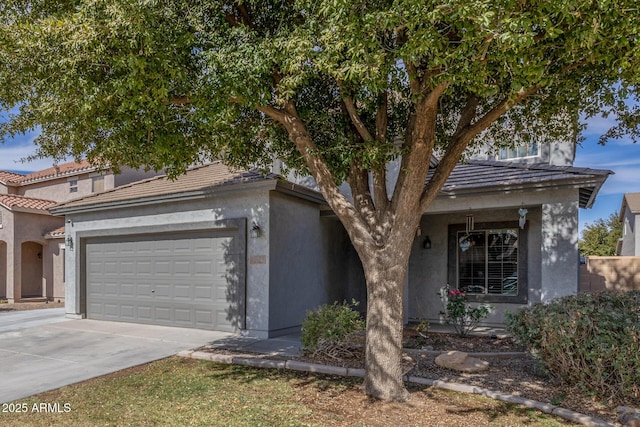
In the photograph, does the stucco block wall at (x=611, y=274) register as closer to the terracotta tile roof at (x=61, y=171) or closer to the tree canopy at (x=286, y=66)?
the tree canopy at (x=286, y=66)

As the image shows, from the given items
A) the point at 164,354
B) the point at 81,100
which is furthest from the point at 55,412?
the point at 81,100

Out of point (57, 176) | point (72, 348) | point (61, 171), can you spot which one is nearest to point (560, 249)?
point (72, 348)

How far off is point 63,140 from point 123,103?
2.68 meters

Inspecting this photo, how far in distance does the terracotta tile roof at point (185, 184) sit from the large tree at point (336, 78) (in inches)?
145

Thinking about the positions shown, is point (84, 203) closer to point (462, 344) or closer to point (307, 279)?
point (307, 279)

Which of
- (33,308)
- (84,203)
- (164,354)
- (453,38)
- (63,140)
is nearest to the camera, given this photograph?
(453,38)

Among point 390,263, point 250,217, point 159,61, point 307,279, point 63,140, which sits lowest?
point 307,279

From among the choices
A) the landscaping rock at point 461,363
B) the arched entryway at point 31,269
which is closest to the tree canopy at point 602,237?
the landscaping rock at point 461,363

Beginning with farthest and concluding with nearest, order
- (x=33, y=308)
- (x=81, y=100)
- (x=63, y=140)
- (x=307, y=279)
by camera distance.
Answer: (x=33, y=308) → (x=307, y=279) → (x=63, y=140) → (x=81, y=100)

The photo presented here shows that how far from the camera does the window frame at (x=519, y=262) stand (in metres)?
11.0

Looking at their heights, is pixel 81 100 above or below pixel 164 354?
above

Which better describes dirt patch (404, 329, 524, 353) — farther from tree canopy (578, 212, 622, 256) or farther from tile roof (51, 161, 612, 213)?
tree canopy (578, 212, 622, 256)

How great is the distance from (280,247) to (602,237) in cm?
3185

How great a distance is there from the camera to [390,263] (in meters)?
5.80
